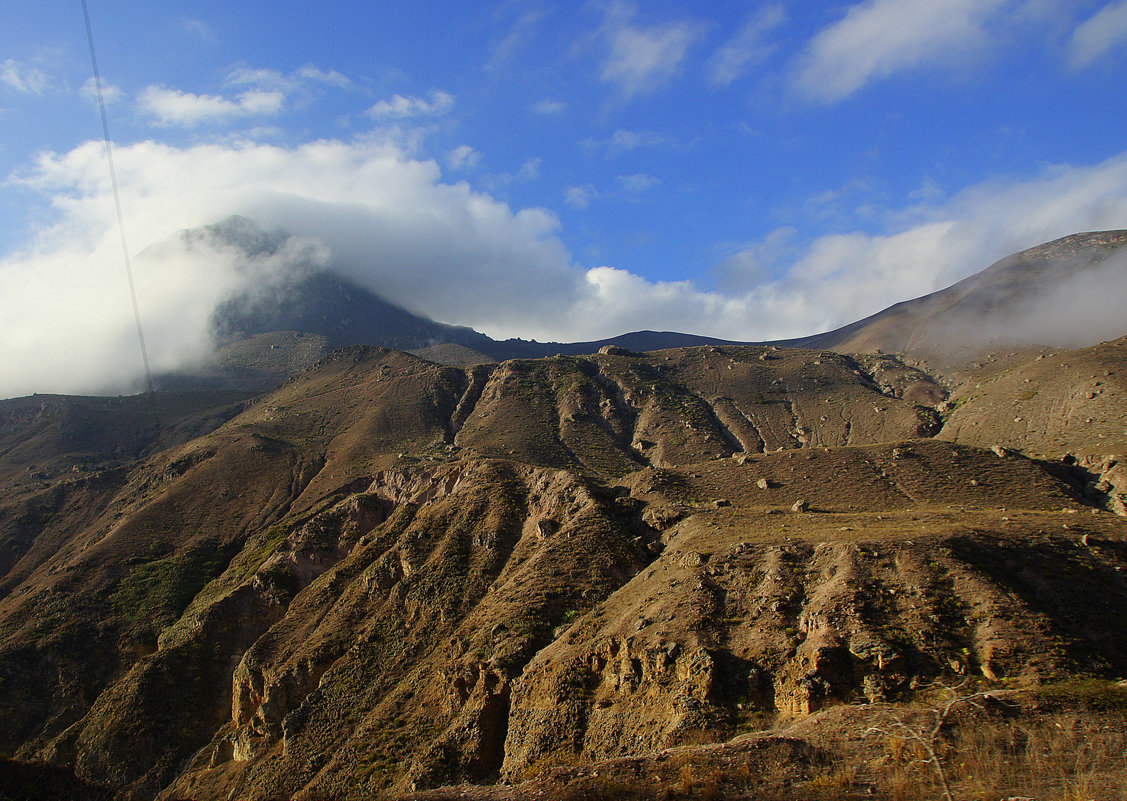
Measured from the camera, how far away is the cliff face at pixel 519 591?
3325cm

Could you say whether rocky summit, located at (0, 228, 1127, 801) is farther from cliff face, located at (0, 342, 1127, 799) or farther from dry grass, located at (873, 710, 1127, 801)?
cliff face, located at (0, 342, 1127, 799)

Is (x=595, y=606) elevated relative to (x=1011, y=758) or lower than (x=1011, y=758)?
elevated

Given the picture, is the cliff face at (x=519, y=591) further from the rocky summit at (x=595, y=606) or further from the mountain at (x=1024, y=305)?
the mountain at (x=1024, y=305)

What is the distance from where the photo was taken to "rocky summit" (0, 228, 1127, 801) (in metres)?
25.7

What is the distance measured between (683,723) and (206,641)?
5056cm

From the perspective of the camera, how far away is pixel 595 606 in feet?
152

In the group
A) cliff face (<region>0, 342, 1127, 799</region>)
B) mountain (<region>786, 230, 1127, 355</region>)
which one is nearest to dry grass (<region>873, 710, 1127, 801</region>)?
cliff face (<region>0, 342, 1127, 799</region>)

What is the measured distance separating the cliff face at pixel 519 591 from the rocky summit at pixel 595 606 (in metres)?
0.24

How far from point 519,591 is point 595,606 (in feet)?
20.3

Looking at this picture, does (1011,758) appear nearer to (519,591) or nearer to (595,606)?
(595,606)

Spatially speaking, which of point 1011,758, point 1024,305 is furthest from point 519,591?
point 1024,305

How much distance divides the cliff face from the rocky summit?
0.77ft

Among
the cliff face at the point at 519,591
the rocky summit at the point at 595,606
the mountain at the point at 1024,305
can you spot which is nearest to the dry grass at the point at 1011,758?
the rocky summit at the point at 595,606

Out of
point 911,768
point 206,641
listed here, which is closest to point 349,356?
point 206,641
